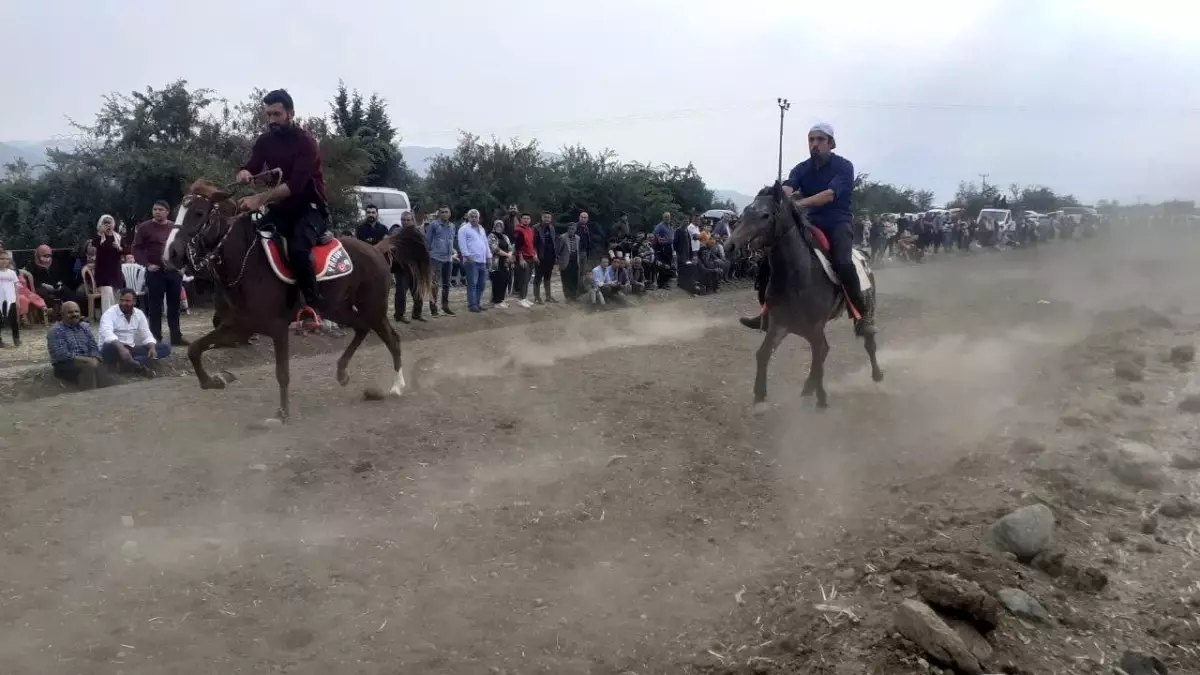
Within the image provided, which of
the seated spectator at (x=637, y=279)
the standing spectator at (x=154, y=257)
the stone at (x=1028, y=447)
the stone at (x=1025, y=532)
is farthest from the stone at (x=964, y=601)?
the seated spectator at (x=637, y=279)

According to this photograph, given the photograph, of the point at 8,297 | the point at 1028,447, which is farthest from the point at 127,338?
the point at 1028,447

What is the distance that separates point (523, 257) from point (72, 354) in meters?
10.6

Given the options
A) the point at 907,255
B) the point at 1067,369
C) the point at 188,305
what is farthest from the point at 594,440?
the point at 907,255

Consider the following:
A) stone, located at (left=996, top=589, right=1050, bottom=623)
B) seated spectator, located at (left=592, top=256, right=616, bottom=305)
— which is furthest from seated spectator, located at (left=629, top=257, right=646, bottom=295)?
stone, located at (left=996, top=589, right=1050, bottom=623)

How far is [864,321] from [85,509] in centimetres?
802

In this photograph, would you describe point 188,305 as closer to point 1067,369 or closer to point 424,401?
point 424,401

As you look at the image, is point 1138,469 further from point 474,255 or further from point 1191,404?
point 474,255

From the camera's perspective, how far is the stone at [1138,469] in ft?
22.8

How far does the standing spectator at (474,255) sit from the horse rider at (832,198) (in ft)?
30.9

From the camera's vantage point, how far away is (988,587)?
496 cm

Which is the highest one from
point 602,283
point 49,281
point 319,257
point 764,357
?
point 319,257

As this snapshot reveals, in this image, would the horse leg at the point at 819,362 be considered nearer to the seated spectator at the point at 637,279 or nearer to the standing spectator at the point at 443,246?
the standing spectator at the point at 443,246

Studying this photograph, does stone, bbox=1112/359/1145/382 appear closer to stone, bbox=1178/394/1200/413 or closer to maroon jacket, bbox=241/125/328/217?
stone, bbox=1178/394/1200/413

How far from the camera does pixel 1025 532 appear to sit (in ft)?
18.1
